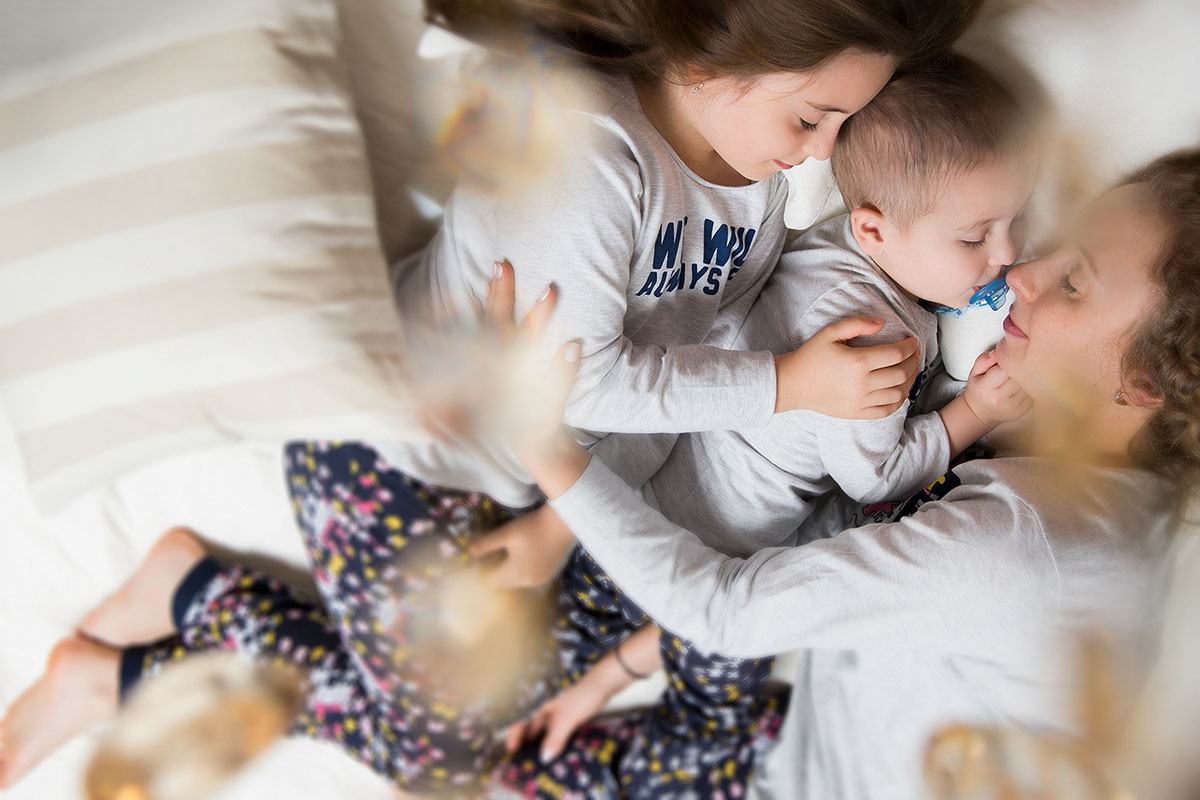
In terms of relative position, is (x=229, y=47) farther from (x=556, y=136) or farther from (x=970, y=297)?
(x=970, y=297)

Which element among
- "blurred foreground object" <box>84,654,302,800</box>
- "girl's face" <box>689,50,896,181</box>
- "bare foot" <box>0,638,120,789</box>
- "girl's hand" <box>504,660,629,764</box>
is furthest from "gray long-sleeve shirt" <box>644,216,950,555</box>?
"bare foot" <box>0,638,120,789</box>

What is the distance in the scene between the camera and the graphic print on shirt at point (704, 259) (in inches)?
21.9

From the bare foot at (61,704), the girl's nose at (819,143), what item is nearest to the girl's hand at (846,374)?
the girl's nose at (819,143)

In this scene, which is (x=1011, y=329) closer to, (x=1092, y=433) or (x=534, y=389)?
(x=1092, y=433)

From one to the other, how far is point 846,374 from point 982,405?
0.11 meters

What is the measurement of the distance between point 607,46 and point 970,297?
1.02ft

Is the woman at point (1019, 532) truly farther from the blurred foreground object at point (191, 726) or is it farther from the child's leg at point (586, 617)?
the blurred foreground object at point (191, 726)

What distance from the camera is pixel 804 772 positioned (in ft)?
2.55

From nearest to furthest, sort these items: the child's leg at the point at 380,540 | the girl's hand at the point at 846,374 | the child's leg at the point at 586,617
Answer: the girl's hand at the point at 846,374, the child's leg at the point at 380,540, the child's leg at the point at 586,617

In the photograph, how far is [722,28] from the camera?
0.46 meters

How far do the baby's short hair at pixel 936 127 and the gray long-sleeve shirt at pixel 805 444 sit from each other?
0.24 ft

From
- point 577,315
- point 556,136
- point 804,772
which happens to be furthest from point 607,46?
point 804,772

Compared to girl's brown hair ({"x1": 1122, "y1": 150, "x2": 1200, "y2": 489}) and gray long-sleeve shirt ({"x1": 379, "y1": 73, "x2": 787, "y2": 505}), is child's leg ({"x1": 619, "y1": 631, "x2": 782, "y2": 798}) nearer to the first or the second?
gray long-sleeve shirt ({"x1": 379, "y1": 73, "x2": 787, "y2": 505})

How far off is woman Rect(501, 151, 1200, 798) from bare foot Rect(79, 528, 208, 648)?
503 mm
